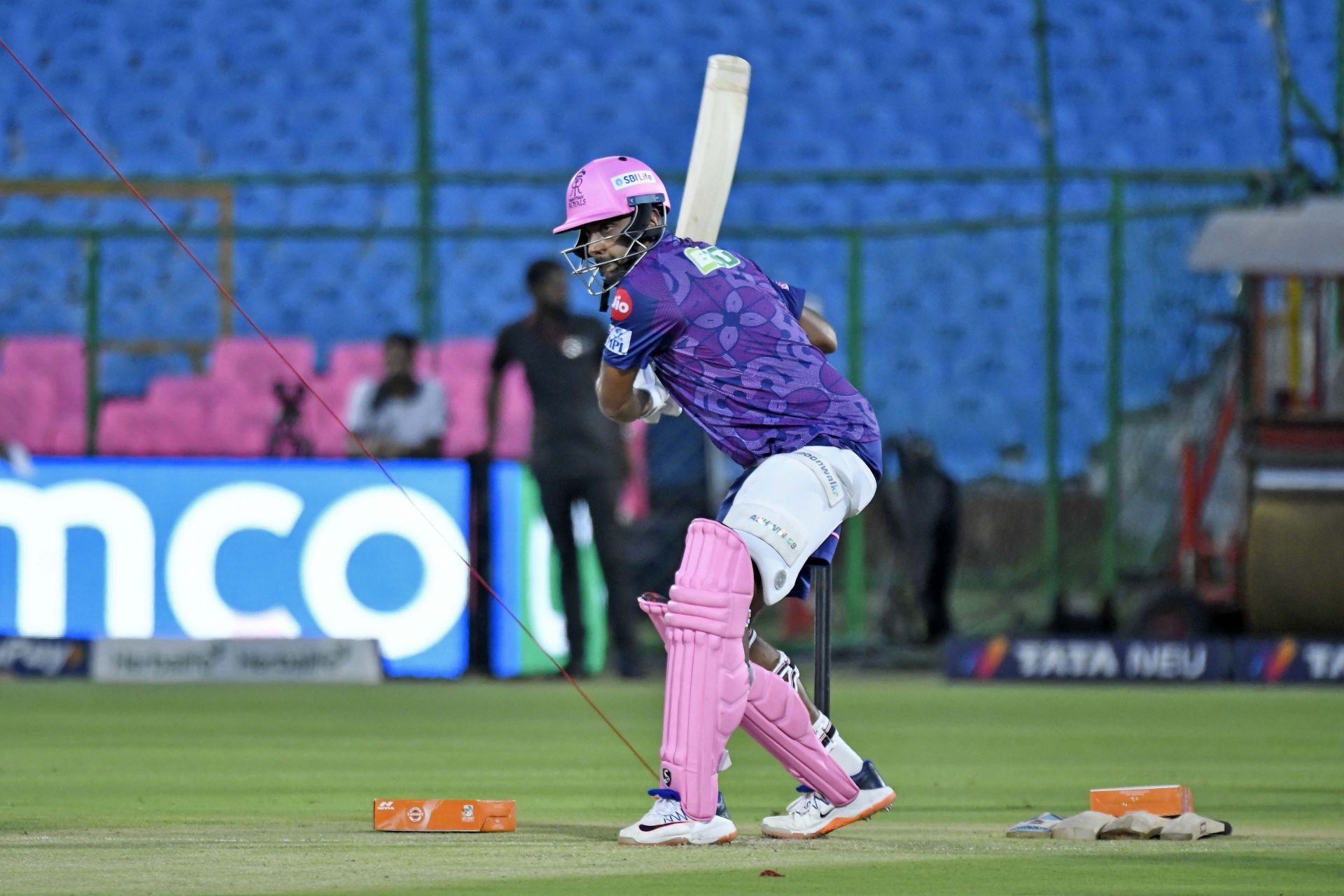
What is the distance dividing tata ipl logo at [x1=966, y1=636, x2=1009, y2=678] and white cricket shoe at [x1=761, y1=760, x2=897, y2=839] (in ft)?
26.4

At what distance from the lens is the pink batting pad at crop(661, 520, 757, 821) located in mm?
5938

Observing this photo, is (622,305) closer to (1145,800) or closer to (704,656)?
(704,656)

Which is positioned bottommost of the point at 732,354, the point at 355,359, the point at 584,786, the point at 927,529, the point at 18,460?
the point at 584,786

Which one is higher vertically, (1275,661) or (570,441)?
(570,441)

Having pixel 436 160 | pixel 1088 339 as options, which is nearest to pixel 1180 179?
pixel 1088 339

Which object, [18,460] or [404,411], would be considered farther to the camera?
[404,411]

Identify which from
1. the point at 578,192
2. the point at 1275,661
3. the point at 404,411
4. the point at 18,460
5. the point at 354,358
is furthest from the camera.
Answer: the point at 354,358

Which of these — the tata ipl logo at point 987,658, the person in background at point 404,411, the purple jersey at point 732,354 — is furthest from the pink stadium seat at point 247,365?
the purple jersey at point 732,354

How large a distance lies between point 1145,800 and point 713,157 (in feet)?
7.55

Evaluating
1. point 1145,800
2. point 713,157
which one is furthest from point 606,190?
point 1145,800

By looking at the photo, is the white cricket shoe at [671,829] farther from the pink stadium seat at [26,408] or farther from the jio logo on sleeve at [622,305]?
the pink stadium seat at [26,408]

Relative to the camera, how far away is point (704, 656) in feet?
19.5

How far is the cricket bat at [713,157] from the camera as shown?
7.09 m

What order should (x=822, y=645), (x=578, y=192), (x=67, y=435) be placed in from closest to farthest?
(x=578, y=192) → (x=822, y=645) → (x=67, y=435)
